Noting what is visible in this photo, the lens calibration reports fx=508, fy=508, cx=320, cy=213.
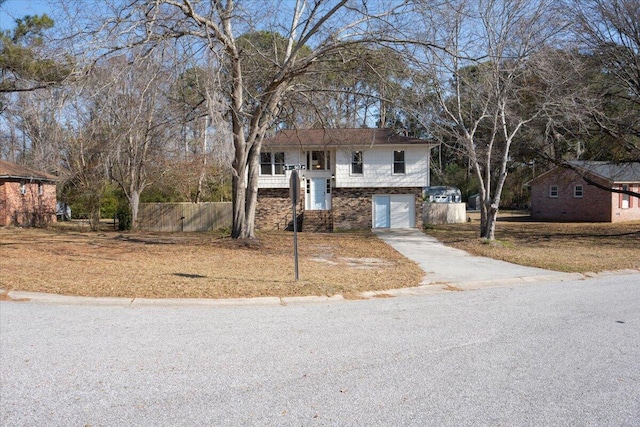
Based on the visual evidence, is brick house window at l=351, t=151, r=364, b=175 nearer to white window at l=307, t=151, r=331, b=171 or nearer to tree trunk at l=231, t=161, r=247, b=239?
white window at l=307, t=151, r=331, b=171

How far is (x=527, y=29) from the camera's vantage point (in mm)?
18609

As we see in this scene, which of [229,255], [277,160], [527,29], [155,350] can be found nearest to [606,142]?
[527,29]

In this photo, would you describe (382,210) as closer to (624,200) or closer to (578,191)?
(578,191)

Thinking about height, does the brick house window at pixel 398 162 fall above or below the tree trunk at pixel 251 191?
above

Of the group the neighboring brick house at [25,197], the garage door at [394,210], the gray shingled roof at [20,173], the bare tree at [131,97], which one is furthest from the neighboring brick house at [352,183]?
the neighboring brick house at [25,197]

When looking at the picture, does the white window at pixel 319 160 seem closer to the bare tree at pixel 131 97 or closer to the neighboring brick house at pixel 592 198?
the bare tree at pixel 131 97

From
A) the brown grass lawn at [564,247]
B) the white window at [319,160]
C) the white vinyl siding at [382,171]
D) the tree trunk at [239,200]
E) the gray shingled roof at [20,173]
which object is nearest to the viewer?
the brown grass lawn at [564,247]

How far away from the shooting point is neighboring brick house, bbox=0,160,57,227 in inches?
1094

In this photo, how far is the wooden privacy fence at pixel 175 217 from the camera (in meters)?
30.7

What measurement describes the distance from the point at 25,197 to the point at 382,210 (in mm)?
20824

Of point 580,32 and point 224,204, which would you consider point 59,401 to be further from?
point 224,204

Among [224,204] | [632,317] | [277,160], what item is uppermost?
[277,160]

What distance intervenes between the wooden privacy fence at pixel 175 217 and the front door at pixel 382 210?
9301 millimetres

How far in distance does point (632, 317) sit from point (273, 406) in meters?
6.19
